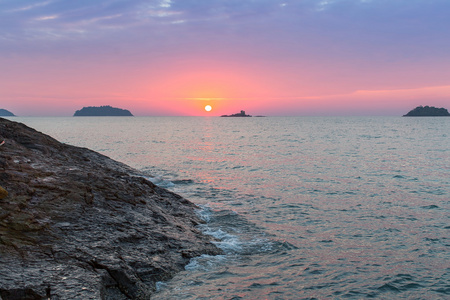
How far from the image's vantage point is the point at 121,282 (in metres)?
9.27

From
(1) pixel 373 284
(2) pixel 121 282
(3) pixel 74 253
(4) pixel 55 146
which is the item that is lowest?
(1) pixel 373 284

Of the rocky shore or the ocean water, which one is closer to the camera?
the rocky shore

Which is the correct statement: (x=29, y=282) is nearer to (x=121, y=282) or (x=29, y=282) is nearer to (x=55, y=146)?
(x=121, y=282)

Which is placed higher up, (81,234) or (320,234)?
(81,234)

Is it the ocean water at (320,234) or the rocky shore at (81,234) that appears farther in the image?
the ocean water at (320,234)

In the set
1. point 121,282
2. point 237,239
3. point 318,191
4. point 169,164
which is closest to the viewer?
point 121,282

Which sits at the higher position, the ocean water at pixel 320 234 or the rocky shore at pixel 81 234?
the rocky shore at pixel 81 234

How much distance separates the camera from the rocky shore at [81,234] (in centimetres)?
823

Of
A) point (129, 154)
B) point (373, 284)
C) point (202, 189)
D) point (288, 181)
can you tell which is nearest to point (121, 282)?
A: point (373, 284)

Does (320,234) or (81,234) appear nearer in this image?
(81,234)

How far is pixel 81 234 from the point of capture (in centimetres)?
1074

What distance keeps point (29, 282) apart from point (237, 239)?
916 centimetres

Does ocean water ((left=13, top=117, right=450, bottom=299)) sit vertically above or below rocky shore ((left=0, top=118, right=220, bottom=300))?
below

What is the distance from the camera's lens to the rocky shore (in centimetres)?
823
